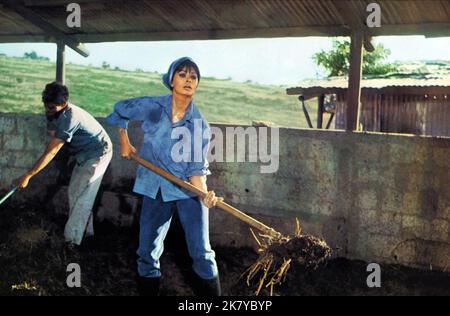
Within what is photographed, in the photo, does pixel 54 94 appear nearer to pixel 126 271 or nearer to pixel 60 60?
pixel 126 271

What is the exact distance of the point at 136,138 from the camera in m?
5.24

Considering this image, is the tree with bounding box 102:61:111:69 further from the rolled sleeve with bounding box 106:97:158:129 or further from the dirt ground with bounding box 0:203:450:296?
the rolled sleeve with bounding box 106:97:158:129

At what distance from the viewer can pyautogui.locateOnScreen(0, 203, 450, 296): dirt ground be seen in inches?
156

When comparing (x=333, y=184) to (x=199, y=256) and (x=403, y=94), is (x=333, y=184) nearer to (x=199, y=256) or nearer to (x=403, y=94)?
(x=199, y=256)

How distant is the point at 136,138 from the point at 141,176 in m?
1.71

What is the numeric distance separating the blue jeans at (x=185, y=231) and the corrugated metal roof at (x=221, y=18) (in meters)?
2.47

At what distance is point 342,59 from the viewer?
2366 cm

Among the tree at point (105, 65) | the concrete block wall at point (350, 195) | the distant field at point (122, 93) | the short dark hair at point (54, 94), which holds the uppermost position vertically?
the tree at point (105, 65)

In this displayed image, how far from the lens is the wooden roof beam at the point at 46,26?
5.64m

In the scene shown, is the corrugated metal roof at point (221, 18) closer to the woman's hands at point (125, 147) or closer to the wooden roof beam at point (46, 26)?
the wooden roof beam at point (46, 26)

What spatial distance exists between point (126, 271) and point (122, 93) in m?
21.8

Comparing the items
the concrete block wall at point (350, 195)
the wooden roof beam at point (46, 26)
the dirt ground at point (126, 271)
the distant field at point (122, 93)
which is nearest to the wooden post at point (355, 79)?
the concrete block wall at point (350, 195)

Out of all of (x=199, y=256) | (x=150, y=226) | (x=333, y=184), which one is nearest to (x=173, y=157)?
(x=150, y=226)

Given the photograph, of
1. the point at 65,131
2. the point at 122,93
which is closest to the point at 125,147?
the point at 65,131
